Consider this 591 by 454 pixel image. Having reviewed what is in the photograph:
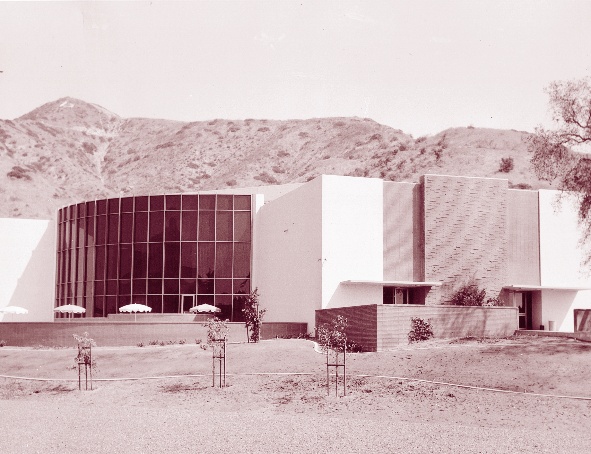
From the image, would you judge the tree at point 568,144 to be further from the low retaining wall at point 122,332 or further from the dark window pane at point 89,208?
the dark window pane at point 89,208

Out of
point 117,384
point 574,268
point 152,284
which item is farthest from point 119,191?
point 117,384

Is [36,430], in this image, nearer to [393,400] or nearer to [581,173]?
[393,400]

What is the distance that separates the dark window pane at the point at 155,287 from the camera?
170 ft

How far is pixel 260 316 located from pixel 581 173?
16696mm

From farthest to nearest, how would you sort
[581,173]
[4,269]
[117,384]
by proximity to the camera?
[4,269], [581,173], [117,384]

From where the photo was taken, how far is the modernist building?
147ft

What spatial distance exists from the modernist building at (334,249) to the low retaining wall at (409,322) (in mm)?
1180

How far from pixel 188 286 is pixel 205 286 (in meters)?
1.09

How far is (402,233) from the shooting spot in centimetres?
4569

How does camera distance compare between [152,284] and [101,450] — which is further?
[152,284]

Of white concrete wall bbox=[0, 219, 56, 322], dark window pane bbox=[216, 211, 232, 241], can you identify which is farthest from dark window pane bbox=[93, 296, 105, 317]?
dark window pane bbox=[216, 211, 232, 241]

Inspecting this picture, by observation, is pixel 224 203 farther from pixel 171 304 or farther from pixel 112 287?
pixel 112 287

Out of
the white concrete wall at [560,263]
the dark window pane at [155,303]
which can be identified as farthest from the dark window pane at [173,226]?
the white concrete wall at [560,263]

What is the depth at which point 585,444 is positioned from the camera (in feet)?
61.9
